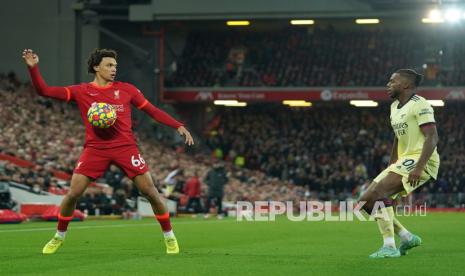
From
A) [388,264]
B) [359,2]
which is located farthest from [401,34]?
[388,264]

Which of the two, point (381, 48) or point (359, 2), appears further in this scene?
point (381, 48)

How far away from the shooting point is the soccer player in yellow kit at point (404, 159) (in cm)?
1192

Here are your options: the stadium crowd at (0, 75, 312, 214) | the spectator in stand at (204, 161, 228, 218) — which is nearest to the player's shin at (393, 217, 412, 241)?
the stadium crowd at (0, 75, 312, 214)

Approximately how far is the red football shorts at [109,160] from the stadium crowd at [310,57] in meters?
35.4

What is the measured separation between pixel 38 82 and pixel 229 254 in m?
3.15

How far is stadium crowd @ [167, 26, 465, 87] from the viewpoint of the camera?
1882 inches

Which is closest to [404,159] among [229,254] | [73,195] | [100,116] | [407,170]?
[407,170]

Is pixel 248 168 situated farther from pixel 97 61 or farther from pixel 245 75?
pixel 97 61

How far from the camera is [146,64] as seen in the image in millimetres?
49188

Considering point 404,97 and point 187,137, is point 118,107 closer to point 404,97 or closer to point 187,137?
point 187,137

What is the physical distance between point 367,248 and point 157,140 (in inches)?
1315

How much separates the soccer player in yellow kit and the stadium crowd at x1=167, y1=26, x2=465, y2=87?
1381 inches

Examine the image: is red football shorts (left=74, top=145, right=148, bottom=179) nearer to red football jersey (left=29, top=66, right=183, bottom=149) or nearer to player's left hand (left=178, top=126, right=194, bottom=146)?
red football jersey (left=29, top=66, right=183, bottom=149)
